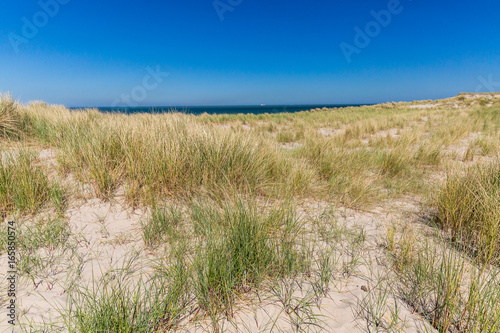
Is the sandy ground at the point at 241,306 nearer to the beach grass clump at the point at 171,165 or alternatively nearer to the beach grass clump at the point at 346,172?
the beach grass clump at the point at 171,165

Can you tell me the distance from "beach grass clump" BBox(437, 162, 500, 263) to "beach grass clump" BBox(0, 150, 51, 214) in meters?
3.22

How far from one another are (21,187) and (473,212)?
368 centimetres

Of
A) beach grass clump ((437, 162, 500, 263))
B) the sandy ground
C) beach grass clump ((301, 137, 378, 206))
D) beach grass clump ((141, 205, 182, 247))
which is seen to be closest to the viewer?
the sandy ground

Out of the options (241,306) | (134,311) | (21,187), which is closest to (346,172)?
(241,306)

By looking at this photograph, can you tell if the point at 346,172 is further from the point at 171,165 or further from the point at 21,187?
the point at 21,187

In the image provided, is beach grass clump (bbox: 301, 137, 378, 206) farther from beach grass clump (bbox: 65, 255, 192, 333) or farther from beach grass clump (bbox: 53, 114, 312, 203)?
beach grass clump (bbox: 65, 255, 192, 333)

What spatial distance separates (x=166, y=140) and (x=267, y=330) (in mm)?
2109

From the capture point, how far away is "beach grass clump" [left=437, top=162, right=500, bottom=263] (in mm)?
1379

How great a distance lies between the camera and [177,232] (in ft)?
5.28

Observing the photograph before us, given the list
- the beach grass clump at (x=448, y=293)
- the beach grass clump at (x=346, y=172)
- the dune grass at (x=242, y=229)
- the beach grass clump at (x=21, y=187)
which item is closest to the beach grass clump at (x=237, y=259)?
the dune grass at (x=242, y=229)

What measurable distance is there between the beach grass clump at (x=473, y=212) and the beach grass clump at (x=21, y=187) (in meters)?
3.22

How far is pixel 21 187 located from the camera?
1854mm

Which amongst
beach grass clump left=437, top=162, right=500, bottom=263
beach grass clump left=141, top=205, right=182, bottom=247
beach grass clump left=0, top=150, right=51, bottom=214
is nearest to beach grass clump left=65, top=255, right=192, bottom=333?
beach grass clump left=141, top=205, right=182, bottom=247

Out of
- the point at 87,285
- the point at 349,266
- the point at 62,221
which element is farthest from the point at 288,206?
the point at 62,221
